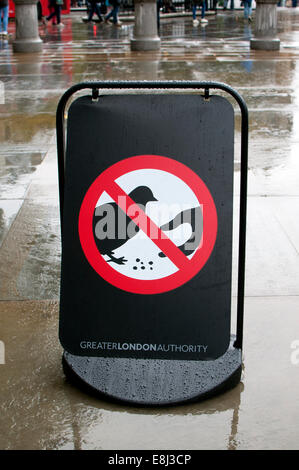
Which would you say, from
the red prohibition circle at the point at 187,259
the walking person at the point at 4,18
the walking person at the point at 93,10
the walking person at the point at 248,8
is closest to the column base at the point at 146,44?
the walking person at the point at 4,18

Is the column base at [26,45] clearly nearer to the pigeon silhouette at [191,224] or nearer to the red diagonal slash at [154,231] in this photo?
the red diagonal slash at [154,231]

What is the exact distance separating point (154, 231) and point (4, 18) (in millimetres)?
18949

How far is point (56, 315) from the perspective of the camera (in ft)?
12.5

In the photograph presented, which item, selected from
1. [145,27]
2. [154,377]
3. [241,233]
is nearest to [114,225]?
[241,233]

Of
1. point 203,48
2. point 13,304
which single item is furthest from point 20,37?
point 13,304

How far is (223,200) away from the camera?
2.95m

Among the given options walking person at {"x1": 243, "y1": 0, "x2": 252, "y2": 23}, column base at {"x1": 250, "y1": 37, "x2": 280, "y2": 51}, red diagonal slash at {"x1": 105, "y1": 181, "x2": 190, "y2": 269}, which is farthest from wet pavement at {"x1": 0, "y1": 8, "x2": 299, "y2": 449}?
walking person at {"x1": 243, "y1": 0, "x2": 252, "y2": 23}

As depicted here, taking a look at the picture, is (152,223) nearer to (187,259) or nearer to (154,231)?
(154,231)

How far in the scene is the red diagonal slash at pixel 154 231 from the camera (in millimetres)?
2934

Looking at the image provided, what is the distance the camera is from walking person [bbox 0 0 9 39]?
61.9 feet

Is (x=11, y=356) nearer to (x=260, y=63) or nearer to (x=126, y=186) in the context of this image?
(x=126, y=186)

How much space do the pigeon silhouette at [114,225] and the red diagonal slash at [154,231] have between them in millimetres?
24

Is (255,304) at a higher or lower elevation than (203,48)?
lower
